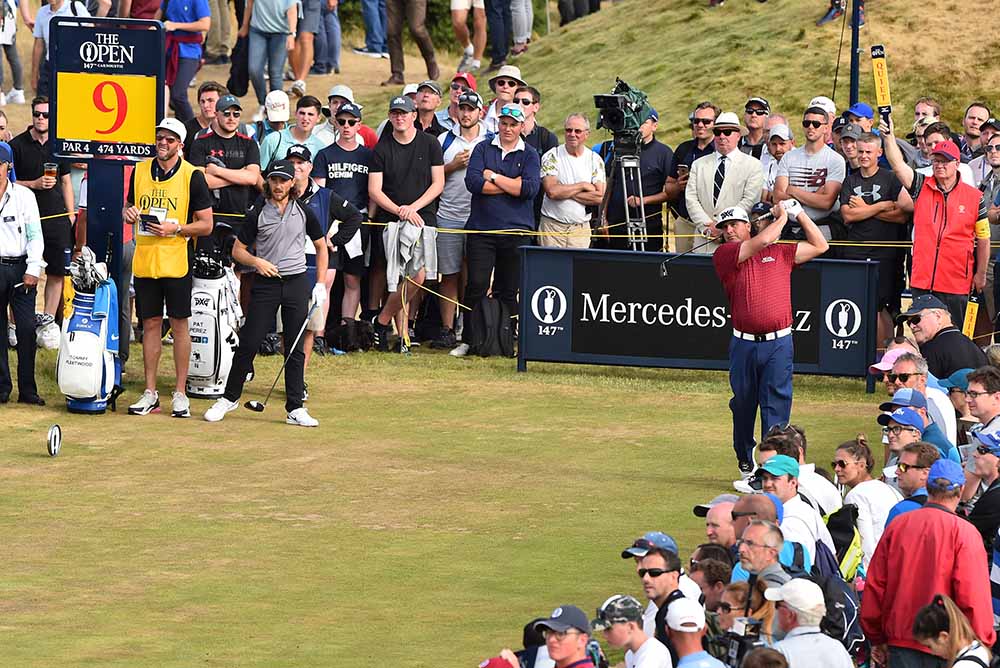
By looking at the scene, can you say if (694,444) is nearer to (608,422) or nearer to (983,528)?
(608,422)

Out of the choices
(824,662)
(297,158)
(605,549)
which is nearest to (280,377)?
(297,158)

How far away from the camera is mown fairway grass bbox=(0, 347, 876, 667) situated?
9297 mm

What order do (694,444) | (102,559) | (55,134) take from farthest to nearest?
(55,134) < (694,444) < (102,559)

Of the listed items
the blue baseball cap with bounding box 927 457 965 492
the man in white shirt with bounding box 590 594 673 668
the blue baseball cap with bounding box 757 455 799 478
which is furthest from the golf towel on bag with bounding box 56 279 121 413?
the man in white shirt with bounding box 590 594 673 668

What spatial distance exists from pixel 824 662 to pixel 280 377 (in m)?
10.3

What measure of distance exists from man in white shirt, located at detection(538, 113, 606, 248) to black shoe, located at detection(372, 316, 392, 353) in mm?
1936

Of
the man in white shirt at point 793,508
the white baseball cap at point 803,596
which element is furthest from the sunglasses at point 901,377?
the white baseball cap at point 803,596

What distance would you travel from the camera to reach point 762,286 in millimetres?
12797

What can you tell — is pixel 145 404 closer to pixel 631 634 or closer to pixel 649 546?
pixel 649 546

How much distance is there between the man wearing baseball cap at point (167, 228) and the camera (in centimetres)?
1480

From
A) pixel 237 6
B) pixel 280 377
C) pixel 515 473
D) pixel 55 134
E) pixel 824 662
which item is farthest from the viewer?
pixel 237 6

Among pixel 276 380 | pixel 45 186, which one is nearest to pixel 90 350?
pixel 276 380

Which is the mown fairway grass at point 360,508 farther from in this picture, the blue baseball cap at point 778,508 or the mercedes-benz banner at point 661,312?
the blue baseball cap at point 778,508

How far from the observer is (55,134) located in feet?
50.6
